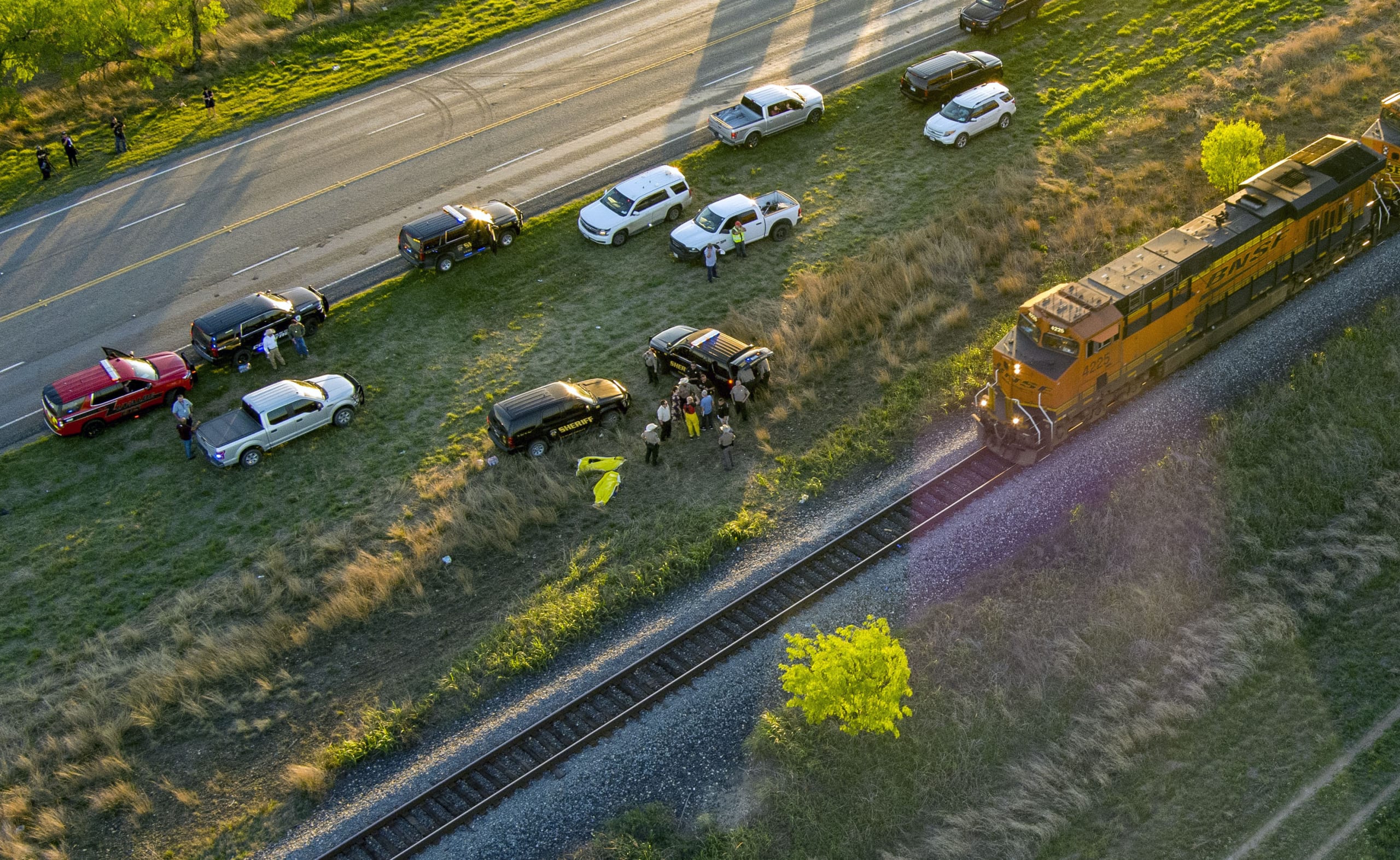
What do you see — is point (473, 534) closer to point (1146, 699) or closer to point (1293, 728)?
point (1146, 699)

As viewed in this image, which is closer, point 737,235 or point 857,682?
point 857,682

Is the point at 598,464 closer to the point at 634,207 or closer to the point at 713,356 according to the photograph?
the point at 713,356

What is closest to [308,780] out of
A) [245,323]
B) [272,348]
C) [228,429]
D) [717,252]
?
[228,429]

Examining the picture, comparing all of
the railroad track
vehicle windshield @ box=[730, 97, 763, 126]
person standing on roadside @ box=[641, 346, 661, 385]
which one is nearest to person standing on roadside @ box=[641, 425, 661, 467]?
person standing on roadside @ box=[641, 346, 661, 385]

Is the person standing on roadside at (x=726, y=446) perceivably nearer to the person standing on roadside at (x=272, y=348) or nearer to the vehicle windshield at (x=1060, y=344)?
the vehicle windshield at (x=1060, y=344)

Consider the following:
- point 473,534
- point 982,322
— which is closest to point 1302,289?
point 982,322

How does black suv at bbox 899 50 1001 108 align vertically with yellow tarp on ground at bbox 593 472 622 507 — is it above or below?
above

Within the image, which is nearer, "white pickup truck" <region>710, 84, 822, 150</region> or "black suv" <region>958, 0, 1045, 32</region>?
"white pickup truck" <region>710, 84, 822, 150</region>

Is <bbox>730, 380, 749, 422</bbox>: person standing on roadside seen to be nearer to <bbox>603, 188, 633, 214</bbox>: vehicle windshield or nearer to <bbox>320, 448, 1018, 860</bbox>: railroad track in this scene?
<bbox>320, 448, 1018, 860</bbox>: railroad track
